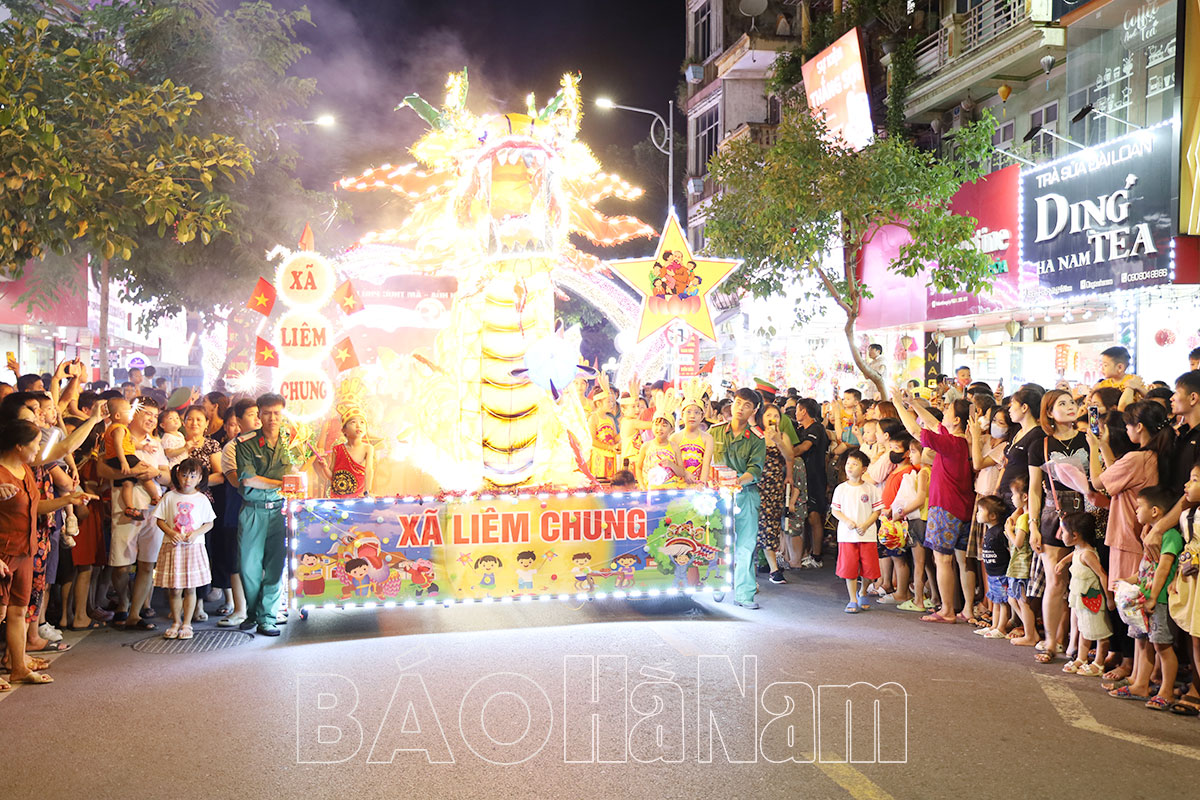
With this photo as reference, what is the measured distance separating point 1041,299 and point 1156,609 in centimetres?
1022

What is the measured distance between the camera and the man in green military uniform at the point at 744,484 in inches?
338

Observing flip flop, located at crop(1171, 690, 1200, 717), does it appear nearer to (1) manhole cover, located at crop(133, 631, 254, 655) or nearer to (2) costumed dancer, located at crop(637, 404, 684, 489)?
(2) costumed dancer, located at crop(637, 404, 684, 489)

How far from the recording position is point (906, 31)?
20.8 metres

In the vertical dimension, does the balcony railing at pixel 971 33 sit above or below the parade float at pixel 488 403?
above

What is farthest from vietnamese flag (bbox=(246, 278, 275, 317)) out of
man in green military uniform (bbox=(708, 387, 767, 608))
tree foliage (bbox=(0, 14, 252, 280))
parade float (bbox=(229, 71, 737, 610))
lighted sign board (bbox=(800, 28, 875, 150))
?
lighted sign board (bbox=(800, 28, 875, 150))

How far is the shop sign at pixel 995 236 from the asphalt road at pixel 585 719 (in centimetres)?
954

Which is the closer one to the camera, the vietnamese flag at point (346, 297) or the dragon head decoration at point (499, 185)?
the dragon head decoration at point (499, 185)

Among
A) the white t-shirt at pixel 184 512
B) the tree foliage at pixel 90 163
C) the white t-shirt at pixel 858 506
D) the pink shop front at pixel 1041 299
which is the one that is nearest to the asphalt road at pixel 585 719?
the white t-shirt at pixel 184 512

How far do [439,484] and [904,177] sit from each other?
852 cm

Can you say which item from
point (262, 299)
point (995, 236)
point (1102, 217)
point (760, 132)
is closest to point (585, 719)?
point (262, 299)

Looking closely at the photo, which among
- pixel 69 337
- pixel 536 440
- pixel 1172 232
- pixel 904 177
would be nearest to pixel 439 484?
pixel 536 440

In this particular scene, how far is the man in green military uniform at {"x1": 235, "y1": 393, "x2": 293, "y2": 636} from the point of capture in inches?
306

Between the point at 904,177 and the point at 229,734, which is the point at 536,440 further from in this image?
the point at 904,177

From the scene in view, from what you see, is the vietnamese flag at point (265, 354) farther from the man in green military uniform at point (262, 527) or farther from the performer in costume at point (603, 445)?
the performer in costume at point (603, 445)
